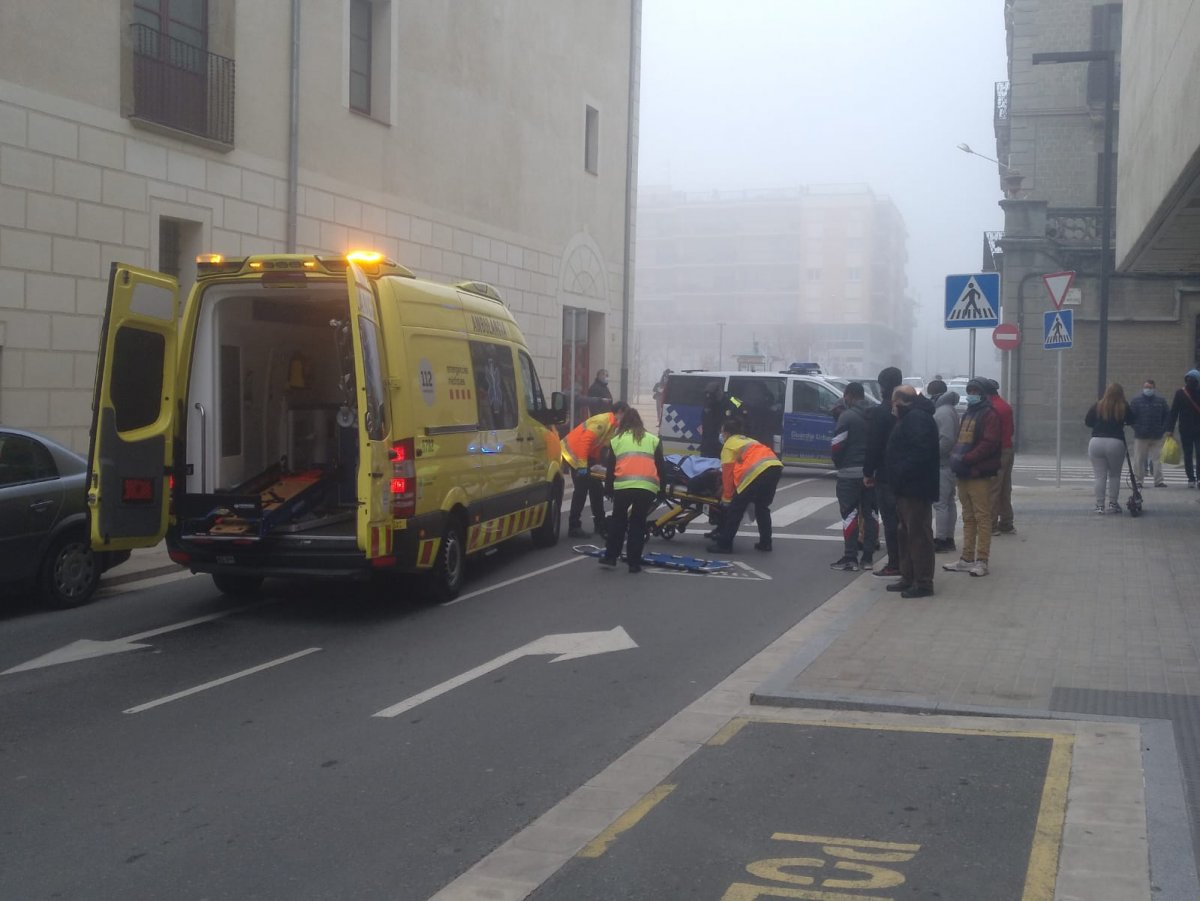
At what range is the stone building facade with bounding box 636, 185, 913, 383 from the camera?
114 metres

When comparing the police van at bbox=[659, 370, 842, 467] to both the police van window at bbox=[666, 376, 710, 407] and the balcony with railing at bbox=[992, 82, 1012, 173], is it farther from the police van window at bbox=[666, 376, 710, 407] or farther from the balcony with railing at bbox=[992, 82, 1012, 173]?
the balcony with railing at bbox=[992, 82, 1012, 173]

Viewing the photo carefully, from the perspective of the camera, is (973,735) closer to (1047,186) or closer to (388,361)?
(388,361)

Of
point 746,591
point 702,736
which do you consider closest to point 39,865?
point 702,736

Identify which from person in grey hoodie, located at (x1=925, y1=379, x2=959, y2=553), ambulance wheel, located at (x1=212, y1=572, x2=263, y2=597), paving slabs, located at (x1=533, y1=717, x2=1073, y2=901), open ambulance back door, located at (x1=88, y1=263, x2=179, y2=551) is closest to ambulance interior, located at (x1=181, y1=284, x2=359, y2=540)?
open ambulance back door, located at (x1=88, y1=263, x2=179, y2=551)

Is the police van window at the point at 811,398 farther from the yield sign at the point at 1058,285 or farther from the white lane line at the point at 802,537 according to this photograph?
the white lane line at the point at 802,537

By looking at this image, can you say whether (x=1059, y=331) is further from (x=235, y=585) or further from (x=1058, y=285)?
(x=235, y=585)

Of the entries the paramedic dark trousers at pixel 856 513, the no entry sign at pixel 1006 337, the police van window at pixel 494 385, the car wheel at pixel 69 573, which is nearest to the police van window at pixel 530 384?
the police van window at pixel 494 385

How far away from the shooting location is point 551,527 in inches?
569

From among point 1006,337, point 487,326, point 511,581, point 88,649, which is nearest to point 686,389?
point 1006,337

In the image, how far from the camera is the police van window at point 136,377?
9.84 meters

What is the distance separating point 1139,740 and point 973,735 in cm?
80

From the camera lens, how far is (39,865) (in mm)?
5039

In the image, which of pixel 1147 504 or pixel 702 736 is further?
pixel 1147 504

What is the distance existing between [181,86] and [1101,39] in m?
28.7
